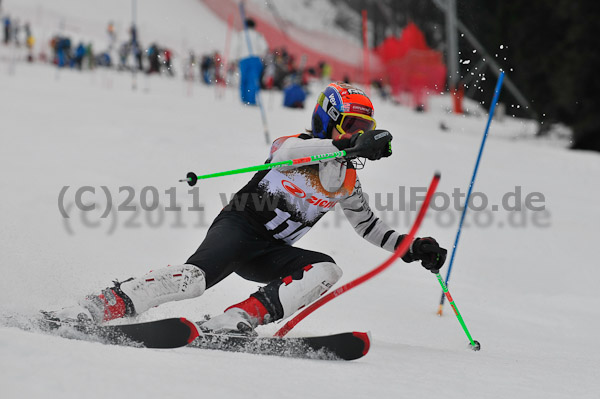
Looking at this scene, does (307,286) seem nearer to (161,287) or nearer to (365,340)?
(365,340)

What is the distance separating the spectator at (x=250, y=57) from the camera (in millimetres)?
11209

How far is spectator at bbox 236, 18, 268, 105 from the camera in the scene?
36.8ft

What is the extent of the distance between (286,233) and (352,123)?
2.33ft

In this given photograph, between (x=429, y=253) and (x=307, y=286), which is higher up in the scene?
(x=429, y=253)

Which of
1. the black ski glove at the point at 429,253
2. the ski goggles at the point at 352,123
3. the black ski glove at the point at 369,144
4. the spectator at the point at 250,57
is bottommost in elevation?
the black ski glove at the point at 429,253

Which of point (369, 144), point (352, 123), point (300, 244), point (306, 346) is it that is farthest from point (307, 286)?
point (300, 244)

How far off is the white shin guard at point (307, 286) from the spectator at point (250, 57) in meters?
7.29

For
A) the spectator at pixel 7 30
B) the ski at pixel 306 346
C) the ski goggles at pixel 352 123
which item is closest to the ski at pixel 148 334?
the ski at pixel 306 346

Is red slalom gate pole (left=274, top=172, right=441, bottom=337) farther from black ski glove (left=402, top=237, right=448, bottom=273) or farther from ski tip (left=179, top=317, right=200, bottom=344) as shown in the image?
ski tip (left=179, top=317, right=200, bottom=344)

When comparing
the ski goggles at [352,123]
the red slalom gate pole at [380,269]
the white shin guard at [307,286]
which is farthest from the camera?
the ski goggles at [352,123]

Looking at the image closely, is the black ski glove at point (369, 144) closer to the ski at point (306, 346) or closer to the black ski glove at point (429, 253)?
the black ski glove at point (429, 253)

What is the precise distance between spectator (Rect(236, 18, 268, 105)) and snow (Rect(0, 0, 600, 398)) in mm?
715

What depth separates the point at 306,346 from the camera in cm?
325

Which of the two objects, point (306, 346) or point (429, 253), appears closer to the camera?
point (306, 346)
